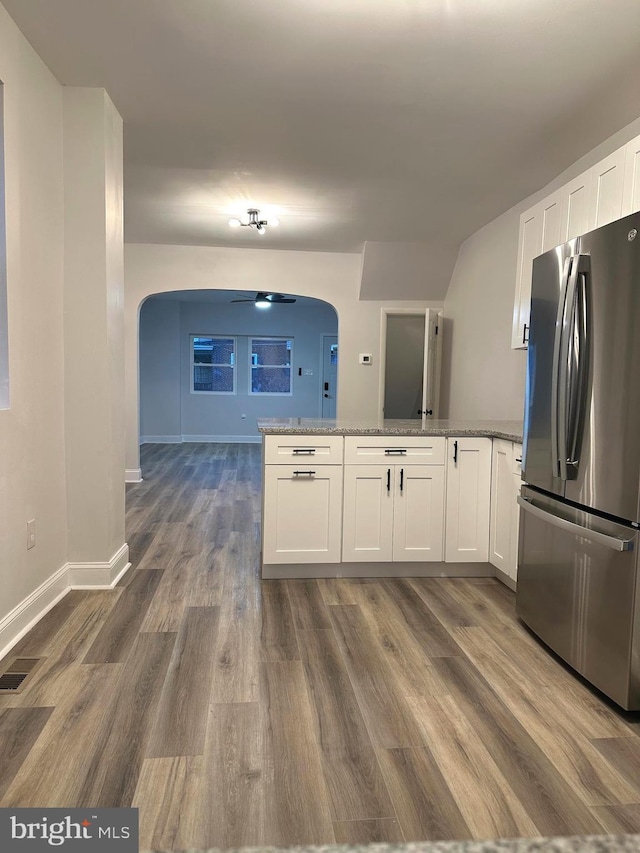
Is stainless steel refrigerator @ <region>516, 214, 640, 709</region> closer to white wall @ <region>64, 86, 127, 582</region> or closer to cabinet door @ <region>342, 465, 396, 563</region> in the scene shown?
cabinet door @ <region>342, 465, 396, 563</region>

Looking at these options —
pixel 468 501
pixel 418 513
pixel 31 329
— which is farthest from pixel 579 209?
pixel 31 329

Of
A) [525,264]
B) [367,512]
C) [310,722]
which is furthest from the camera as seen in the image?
[525,264]

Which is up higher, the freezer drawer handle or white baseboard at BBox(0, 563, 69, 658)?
the freezer drawer handle

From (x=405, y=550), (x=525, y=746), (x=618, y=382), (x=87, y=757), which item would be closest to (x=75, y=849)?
(x=87, y=757)

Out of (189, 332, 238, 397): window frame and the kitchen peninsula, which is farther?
(189, 332, 238, 397): window frame

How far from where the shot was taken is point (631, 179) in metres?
2.21

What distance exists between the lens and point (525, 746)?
1737 millimetres

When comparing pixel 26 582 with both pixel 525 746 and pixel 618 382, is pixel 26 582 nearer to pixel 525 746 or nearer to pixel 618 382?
pixel 525 746

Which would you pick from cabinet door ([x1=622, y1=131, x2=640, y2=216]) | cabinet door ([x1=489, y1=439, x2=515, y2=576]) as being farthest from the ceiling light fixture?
cabinet door ([x1=622, y1=131, x2=640, y2=216])

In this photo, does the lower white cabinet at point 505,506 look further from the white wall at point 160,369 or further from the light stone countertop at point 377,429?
the white wall at point 160,369

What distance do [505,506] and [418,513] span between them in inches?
19.9

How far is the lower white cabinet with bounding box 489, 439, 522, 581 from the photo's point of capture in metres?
3.00

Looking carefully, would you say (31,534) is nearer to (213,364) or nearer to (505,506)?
(505,506)

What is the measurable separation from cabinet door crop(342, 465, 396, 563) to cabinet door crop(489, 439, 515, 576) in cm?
62
